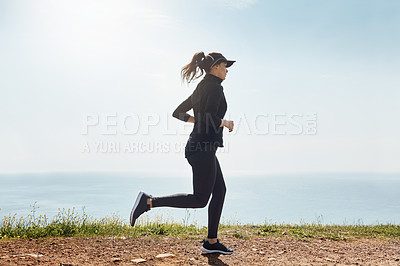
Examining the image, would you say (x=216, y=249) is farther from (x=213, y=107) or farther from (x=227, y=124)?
(x=213, y=107)

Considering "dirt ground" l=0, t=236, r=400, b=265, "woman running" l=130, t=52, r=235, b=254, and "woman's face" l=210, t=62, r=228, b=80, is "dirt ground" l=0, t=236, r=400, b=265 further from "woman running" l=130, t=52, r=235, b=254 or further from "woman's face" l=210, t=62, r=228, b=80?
"woman's face" l=210, t=62, r=228, b=80

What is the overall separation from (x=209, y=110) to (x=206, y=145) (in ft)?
1.65

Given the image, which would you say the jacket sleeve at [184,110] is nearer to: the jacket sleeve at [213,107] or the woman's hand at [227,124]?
the jacket sleeve at [213,107]

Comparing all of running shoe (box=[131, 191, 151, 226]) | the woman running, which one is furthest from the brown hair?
running shoe (box=[131, 191, 151, 226])

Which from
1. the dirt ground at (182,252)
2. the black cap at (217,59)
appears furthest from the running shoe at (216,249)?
the black cap at (217,59)

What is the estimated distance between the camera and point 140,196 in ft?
16.4

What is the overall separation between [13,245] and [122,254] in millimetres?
1975

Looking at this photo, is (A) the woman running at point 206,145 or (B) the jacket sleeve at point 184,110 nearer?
(A) the woman running at point 206,145

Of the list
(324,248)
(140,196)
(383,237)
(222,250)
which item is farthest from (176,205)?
(383,237)

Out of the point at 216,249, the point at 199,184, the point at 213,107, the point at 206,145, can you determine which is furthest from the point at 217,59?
the point at 216,249

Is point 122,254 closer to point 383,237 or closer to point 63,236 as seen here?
point 63,236

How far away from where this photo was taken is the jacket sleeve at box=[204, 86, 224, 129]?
15.9ft

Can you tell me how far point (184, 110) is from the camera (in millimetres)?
5523

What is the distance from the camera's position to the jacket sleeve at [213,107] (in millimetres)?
4855
